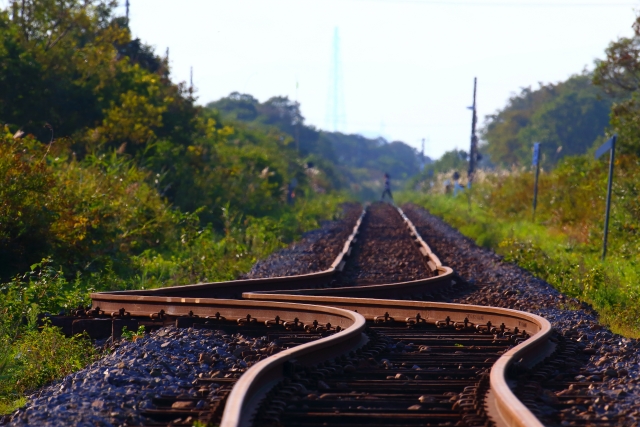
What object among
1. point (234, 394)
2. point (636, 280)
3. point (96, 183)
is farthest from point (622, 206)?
point (234, 394)

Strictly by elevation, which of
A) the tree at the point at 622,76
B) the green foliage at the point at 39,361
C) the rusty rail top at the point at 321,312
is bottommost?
the green foliage at the point at 39,361

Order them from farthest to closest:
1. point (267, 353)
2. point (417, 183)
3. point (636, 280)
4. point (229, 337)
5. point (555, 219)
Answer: point (417, 183)
point (555, 219)
point (636, 280)
point (229, 337)
point (267, 353)

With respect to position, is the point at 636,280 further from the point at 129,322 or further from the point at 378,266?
the point at 129,322

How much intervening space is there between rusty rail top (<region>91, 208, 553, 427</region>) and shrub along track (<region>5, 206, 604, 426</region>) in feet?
0.04

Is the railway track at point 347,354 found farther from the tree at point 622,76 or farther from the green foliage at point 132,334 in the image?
the tree at point 622,76

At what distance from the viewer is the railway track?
4.66 m

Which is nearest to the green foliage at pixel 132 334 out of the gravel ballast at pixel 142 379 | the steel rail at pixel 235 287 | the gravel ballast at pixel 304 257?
the gravel ballast at pixel 142 379

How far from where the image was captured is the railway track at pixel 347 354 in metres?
4.66

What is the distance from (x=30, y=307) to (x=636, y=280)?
25.5 ft

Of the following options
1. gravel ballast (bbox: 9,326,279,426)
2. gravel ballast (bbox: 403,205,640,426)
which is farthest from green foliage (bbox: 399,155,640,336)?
gravel ballast (bbox: 9,326,279,426)

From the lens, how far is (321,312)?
25.4ft

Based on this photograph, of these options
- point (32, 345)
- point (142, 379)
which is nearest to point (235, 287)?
point (32, 345)

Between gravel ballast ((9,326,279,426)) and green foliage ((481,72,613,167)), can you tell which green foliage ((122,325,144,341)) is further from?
green foliage ((481,72,613,167))

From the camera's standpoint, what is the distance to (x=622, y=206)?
16.3m
